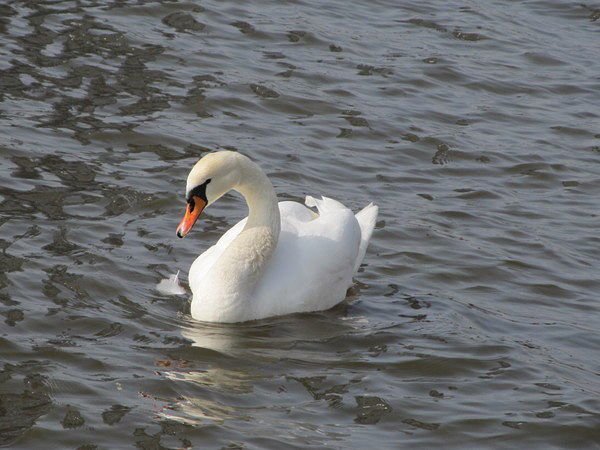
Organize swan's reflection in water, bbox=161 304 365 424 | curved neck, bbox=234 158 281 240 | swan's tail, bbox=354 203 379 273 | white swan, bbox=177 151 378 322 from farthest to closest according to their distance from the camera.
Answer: swan's tail, bbox=354 203 379 273, curved neck, bbox=234 158 281 240, white swan, bbox=177 151 378 322, swan's reflection in water, bbox=161 304 365 424

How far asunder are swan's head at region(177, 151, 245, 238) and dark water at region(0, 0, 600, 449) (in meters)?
0.65

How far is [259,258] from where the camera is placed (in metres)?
8.11

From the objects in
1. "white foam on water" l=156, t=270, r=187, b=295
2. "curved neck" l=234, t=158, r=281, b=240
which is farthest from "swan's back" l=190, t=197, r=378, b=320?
"curved neck" l=234, t=158, r=281, b=240

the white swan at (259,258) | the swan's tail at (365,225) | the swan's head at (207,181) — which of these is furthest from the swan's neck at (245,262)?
the swan's tail at (365,225)

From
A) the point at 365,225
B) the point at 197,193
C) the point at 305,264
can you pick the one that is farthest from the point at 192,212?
the point at 365,225

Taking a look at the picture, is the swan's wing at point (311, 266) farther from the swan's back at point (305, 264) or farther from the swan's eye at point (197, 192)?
the swan's eye at point (197, 192)

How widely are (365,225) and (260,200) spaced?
3.63 feet

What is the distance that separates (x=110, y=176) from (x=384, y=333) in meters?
2.89

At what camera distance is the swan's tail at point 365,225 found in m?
8.85

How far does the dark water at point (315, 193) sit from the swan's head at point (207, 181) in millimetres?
648

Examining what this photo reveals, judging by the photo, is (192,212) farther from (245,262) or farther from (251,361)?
(251,361)

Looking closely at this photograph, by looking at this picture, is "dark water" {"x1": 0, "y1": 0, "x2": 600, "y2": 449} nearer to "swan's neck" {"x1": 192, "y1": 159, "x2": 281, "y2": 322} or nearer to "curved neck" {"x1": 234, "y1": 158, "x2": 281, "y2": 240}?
A: "swan's neck" {"x1": 192, "y1": 159, "x2": 281, "y2": 322}

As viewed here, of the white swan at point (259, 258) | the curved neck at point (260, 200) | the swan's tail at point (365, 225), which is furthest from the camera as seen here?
the swan's tail at point (365, 225)

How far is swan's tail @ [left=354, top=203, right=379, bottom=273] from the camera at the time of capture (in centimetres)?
885
